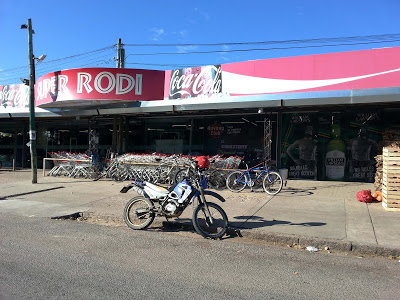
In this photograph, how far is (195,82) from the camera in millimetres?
12758

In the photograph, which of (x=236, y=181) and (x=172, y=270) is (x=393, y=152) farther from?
(x=172, y=270)

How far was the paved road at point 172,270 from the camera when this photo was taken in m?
3.72

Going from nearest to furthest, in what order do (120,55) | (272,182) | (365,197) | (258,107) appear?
(365,197) < (272,182) < (258,107) < (120,55)

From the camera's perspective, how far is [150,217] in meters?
6.52

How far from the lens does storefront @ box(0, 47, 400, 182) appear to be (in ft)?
34.1

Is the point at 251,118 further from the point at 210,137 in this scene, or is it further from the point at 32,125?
the point at 32,125

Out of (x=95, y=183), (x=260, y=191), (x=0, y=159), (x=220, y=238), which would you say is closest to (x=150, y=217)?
(x=220, y=238)

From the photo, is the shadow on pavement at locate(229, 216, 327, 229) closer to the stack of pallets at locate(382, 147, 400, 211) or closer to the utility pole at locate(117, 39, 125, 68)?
the stack of pallets at locate(382, 147, 400, 211)

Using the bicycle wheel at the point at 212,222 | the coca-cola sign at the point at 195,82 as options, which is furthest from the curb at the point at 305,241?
the coca-cola sign at the point at 195,82

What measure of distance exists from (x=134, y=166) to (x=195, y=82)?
13.6 ft

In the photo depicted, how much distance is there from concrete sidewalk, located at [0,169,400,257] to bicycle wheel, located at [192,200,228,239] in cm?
37

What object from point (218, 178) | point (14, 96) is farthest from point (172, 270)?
point (14, 96)

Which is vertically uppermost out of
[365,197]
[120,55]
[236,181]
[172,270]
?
[120,55]

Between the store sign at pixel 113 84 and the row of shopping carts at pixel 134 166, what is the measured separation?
2519mm
